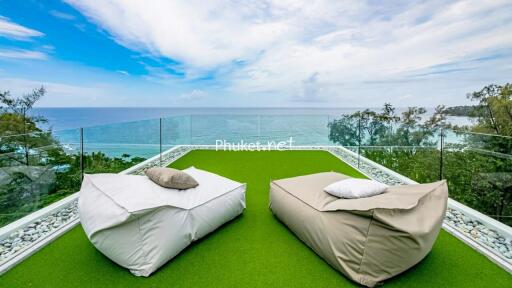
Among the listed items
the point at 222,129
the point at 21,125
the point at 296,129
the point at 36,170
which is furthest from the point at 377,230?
the point at 21,125

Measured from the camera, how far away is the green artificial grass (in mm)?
1662

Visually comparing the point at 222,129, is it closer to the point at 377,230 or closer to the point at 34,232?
the point at 34,232

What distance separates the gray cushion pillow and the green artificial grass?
0.55 m

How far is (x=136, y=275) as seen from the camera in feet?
5.64

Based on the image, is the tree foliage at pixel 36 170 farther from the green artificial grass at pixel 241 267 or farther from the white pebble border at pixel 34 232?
the green artificial grass at pixel 241 267

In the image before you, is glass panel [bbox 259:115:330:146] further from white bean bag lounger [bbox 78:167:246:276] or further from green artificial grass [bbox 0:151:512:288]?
white bean bag lounger [bbox 78:167:246:276]

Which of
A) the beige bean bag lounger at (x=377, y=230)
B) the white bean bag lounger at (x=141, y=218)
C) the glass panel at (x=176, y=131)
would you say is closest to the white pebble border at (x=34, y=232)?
the white bean bag lounger at (x=141, y=218)

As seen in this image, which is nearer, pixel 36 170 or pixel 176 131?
pixel 36 170

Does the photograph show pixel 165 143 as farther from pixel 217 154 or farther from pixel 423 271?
pixel 423 271

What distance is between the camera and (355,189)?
2.02 meters

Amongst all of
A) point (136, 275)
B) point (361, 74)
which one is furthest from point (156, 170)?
point (361, 74)

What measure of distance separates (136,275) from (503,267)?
266 cm

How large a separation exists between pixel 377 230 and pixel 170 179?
177 centimetres

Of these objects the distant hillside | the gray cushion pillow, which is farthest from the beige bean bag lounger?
the distant hillside
